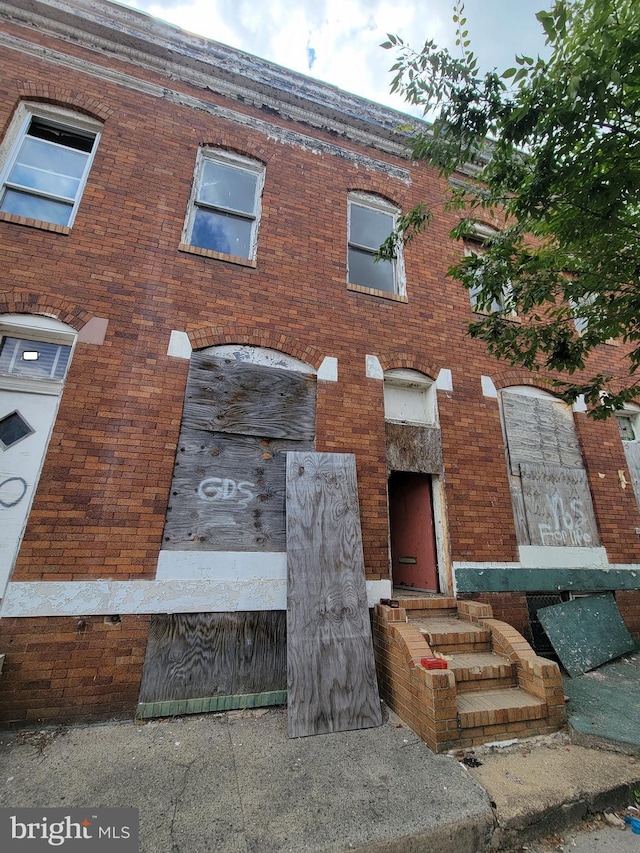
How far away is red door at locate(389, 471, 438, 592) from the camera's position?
5.70 meters

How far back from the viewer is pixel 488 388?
21.0 feet

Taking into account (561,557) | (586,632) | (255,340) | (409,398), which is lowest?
(586,632)

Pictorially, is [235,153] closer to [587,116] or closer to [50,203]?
[50,203]

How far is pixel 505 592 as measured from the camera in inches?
213

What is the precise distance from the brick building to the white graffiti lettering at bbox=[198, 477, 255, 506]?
0.09 feet

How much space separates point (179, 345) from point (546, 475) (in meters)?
5.94

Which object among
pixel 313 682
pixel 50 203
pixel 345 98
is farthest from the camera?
pixel 345 98

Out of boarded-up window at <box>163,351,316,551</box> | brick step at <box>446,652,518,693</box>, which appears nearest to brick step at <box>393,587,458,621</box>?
brick step at <box>446,652,518,693</box>

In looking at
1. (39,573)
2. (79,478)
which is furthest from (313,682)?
(79,478)

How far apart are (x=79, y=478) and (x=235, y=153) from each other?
18.2 feet

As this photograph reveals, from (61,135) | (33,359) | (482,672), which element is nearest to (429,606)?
(482,672)

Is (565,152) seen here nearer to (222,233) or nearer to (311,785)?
(222,233)

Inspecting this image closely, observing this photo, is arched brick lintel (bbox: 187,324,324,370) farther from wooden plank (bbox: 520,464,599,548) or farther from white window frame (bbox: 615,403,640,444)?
white window frame (bbox: 615,403,640,444)

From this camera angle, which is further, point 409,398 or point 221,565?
point 409,398
